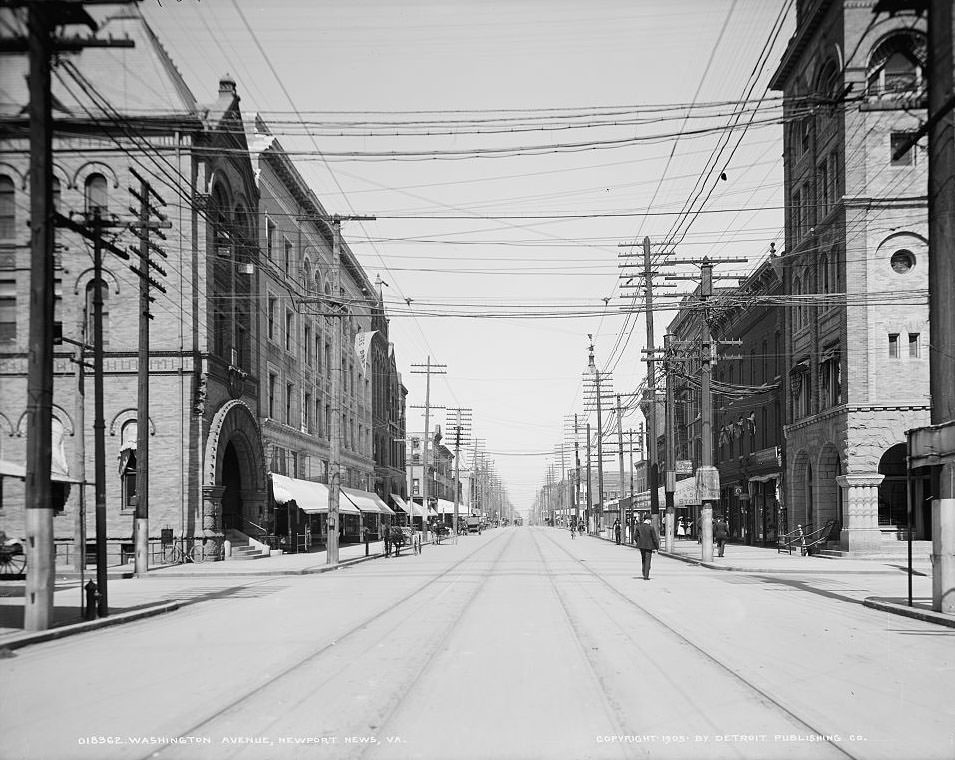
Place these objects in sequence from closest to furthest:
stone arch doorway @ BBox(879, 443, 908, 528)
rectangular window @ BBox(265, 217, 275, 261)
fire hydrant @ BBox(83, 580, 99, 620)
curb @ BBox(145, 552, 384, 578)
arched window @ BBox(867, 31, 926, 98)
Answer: fire hydrant @ BBox(83, 580, 99, 620)
arched window @ BBox(867, 31, 926, 98)
curb @ BBox(145, 552, 384, 578)
stone arch doorway @ BBox(879, 443, 908, 528)
rectangular window @ BBox(265, 217, 275, 261)

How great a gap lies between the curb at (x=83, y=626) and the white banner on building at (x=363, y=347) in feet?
169

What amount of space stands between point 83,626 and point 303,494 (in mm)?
30875

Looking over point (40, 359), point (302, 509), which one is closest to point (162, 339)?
point (302, 509)

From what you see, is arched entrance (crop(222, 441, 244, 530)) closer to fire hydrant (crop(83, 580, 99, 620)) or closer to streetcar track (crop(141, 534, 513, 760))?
streetcar track (crop(141, 534, 513, 760))

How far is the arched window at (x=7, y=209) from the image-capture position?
2069 centimetres

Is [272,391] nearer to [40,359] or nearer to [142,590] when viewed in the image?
[142,590]

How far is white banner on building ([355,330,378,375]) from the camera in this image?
7081 cm

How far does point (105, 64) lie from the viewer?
2077 centimetres

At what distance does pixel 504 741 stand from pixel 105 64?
18261 mm

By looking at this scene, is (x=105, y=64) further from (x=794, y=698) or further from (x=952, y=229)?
(x=794, y=698)

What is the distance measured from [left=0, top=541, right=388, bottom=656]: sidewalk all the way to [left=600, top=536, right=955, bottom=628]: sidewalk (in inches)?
551

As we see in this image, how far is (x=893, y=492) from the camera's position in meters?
37.7

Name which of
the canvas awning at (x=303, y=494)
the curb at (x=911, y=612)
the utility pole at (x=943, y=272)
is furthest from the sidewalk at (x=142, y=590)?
the utility pole at (x=943, y=272)

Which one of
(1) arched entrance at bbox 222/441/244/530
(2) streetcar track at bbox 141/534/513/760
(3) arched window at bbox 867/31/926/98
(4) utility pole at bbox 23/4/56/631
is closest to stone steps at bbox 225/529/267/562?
(1) arched entrance at bbox 222/441/244/530
